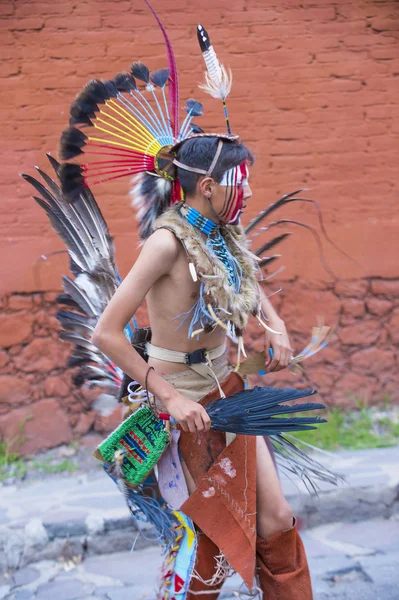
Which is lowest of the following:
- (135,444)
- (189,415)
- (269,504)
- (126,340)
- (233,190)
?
(269,504)

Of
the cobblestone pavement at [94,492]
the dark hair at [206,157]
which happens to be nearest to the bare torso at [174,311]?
the dark hair at [206,157]

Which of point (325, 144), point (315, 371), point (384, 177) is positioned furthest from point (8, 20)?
point (315, 371)

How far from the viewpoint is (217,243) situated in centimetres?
235

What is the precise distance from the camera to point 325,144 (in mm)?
4570

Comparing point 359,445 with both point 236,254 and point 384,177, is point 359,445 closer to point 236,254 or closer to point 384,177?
point 384,177

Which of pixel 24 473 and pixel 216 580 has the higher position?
pixel 216 580

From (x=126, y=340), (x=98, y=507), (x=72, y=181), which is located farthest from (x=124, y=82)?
(x=98, y=507)

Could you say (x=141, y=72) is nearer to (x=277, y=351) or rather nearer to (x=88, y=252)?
(x=88, y=252)

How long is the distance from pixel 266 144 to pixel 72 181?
2.29m

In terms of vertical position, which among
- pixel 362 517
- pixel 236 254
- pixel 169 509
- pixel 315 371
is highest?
pixel 236 254

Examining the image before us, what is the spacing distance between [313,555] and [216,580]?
1.30 metres

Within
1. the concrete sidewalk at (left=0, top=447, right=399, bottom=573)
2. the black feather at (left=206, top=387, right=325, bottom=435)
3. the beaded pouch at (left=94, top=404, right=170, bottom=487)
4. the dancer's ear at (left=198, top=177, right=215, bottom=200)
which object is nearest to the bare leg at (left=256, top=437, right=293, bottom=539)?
the black feather at (left=206, top=387, right=325, bottom=435)

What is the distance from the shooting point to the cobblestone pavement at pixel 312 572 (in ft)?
10.4

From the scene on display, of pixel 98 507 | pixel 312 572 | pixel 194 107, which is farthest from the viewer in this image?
pixel 98 507
